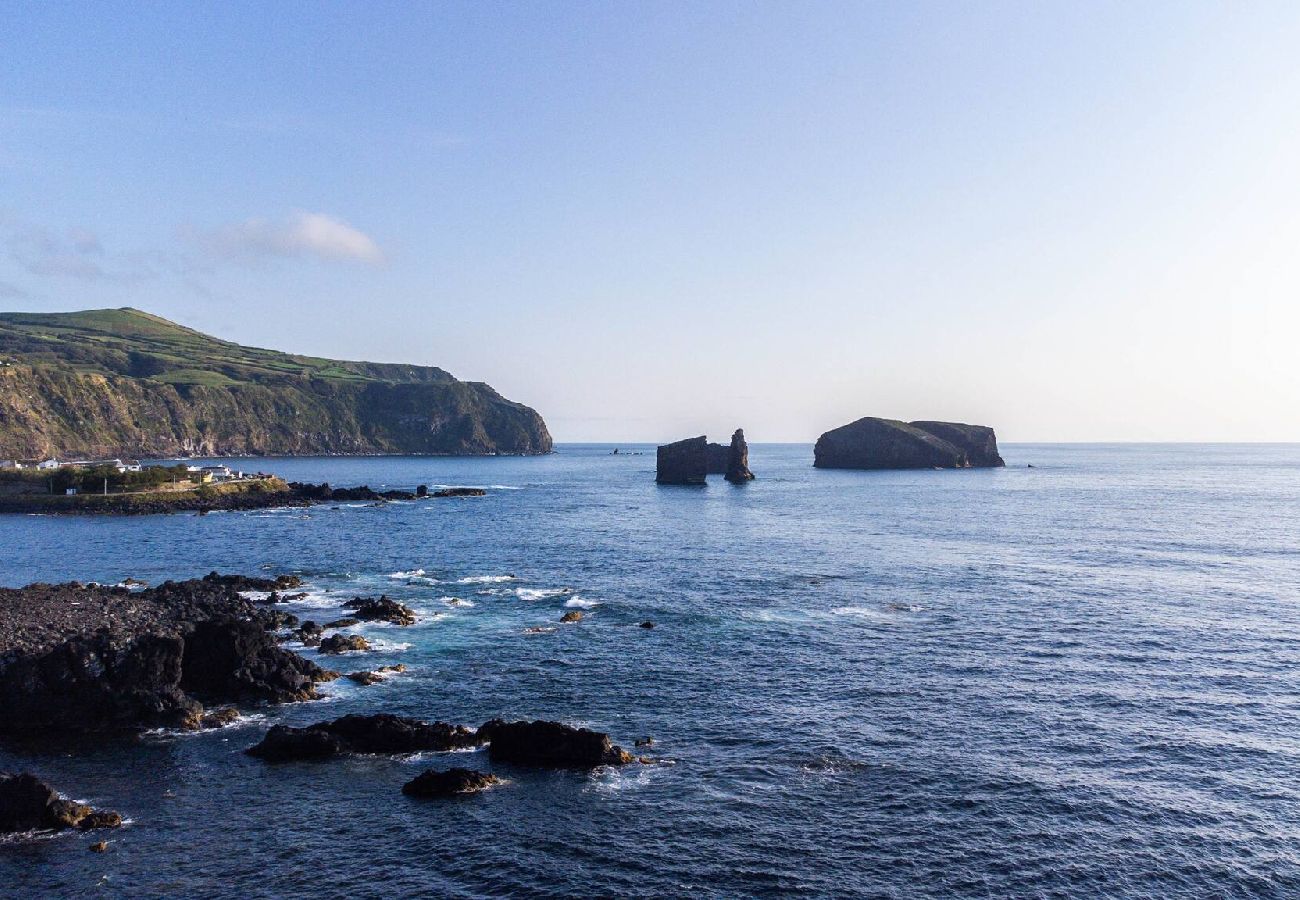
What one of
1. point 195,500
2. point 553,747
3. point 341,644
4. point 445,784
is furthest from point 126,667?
point 195,500

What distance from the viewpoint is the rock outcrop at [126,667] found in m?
43.6

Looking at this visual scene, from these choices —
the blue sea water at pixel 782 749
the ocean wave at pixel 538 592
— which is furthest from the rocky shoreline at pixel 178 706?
the ocean wave at pixel 538 592

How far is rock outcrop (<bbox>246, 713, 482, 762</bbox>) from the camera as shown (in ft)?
131

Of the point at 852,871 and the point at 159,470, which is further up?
the point at 159,470

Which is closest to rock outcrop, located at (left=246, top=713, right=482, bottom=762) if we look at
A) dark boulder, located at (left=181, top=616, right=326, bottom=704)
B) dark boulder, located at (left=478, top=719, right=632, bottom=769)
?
dark boulder, located at (left=478, top=719, right=632, bottom=769)

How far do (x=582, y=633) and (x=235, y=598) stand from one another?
31.3 m

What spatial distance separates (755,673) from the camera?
53.3 m

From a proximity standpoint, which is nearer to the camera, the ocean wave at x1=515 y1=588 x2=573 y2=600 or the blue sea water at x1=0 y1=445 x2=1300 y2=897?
the blue sea water at x1=0 y1=445 x2=1300 y2=897

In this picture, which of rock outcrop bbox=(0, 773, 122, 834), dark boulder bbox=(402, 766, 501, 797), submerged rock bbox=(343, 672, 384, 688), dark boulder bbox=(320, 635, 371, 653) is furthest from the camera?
dark boulder bbox=(320, 635, 371, 653)

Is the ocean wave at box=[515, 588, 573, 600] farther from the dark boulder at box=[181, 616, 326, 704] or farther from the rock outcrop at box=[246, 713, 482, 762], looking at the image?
the rock outcrop at box=[246, 713, 482, 762]

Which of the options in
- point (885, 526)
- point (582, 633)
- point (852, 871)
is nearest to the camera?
point (852, 871)

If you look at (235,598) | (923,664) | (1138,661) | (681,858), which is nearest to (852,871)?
(681,858)

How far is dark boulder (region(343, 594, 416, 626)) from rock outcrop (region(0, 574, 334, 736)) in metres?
8.13

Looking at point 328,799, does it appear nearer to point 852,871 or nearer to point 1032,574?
point 852,871
